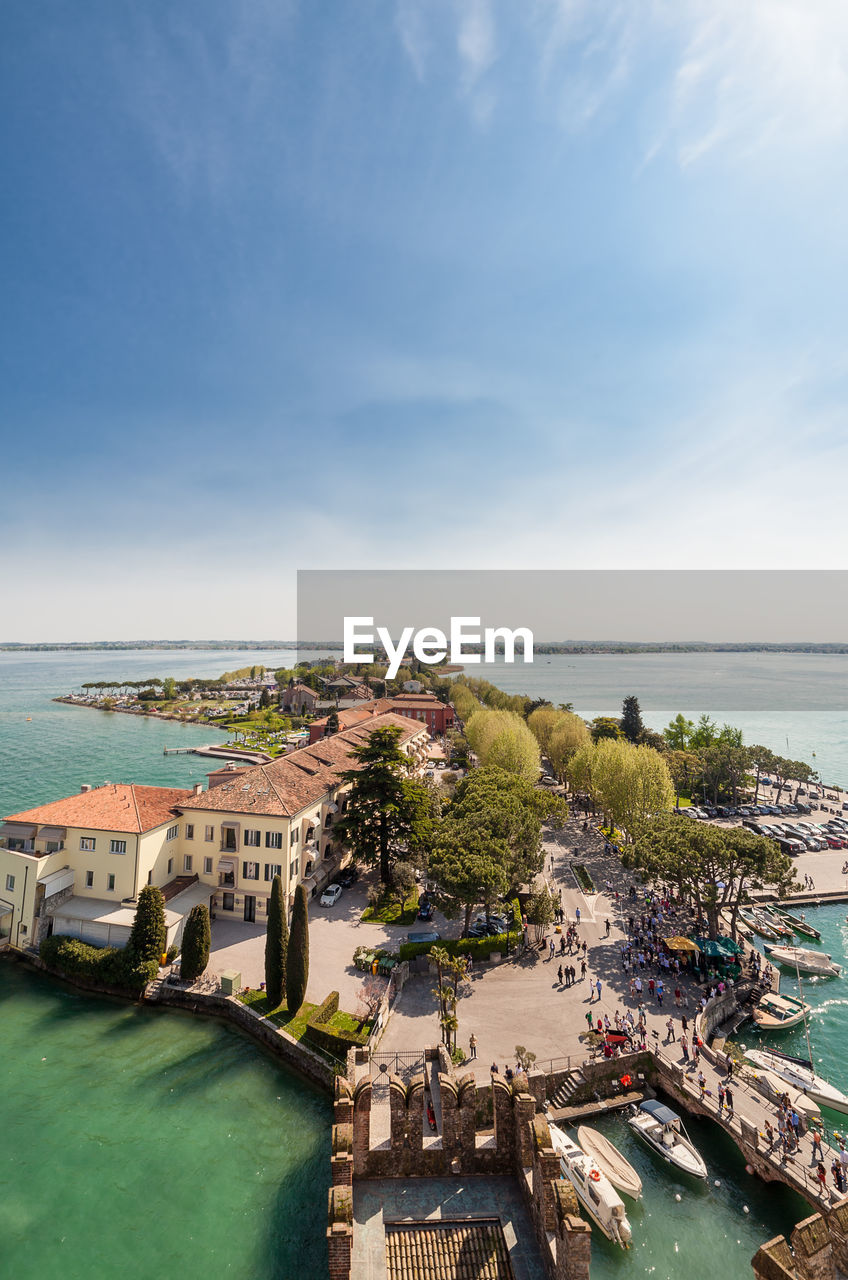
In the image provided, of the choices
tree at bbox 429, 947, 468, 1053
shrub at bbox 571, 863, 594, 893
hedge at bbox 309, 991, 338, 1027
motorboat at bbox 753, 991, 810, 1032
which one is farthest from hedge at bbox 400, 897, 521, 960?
motorboat at bbox 753, 991, 810, 1032

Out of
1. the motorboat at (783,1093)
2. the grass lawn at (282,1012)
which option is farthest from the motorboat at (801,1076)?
the grass lawn at (282,1012)

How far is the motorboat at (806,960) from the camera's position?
101ft

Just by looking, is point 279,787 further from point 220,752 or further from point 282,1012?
point 220,752

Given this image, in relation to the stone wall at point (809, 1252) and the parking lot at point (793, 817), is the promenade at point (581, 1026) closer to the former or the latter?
the stone wall at point (809, 1252)

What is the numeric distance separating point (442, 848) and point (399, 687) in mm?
129448

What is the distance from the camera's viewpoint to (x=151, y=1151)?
750 inches

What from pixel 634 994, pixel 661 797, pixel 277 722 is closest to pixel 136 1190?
pixel 634 994

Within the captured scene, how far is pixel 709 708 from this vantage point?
157 meters

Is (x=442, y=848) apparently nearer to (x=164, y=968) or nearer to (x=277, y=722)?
(x=164, y=968)

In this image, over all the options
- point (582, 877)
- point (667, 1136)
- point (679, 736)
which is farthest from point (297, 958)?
point (679, 736)

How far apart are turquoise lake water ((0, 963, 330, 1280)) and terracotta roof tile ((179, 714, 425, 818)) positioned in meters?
10.6

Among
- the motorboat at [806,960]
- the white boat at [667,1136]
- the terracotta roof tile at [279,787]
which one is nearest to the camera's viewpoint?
the white boat at [667,1136]

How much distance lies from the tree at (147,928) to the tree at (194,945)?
1578 millimetres

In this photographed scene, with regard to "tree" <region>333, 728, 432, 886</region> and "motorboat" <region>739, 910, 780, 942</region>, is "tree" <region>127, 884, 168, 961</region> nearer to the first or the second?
"tree" <region>333, 728, 432, 886</region>
